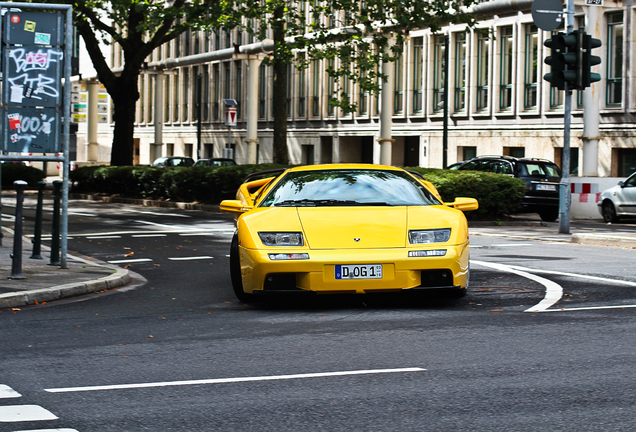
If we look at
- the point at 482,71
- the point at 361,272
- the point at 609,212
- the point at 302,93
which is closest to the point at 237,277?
the point at 361,272

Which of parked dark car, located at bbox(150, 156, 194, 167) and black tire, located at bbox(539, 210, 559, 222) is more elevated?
parked dark car, located at bbox(150, 156, 194, 167)

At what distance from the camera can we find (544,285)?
1073 centimetres

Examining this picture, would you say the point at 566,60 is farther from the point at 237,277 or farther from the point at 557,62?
the point at 237,277

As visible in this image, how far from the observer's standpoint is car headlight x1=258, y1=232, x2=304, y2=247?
8914 mm

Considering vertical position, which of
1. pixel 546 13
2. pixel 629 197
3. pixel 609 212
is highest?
pixel 546 13

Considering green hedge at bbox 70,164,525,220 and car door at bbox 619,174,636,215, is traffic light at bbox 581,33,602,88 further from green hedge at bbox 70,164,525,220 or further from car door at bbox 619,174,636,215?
car door at bbox 619,174,636,215

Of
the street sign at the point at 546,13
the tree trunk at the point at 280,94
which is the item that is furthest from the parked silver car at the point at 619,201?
the tree trunk at the point at 280,94

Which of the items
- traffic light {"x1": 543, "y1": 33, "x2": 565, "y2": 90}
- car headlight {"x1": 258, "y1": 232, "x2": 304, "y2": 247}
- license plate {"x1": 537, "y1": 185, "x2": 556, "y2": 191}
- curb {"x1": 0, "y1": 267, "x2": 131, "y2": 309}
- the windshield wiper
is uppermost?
traffic light {"x1": 543, "y1": 33, "x2": 565, "y2": 90}

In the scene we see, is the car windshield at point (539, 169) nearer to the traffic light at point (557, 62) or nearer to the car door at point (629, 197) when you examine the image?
the car door at point (629, 197)

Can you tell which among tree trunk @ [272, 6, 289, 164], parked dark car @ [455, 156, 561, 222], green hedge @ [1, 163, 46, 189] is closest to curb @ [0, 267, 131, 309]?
parked dark car @ [455, 156, 561, 222]

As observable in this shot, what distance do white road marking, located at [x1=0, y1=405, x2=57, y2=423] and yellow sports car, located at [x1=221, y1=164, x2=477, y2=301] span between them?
376 cm

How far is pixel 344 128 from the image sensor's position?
166 feet

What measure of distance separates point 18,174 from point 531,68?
21.2 metres

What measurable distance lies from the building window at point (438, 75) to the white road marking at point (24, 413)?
40.1 metres
